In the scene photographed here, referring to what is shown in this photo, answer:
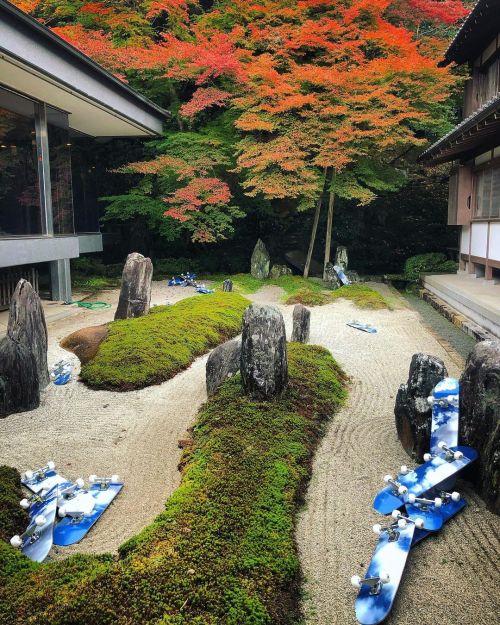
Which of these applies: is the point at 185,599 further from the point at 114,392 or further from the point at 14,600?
the point at 114,392

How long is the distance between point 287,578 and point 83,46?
17.7 metres

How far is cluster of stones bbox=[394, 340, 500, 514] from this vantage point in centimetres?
415

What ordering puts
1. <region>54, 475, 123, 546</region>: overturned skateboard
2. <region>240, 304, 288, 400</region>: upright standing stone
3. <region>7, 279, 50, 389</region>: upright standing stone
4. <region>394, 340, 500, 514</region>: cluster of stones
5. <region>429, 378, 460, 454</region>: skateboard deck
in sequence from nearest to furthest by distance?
1. <region>54, 475, 123, 546</region>: overturned skateboard
2. <region>394, 340, 500, 514</region>: cluster of stones
3. <region>429, 378, 460, 454</region>: skateboard deck
4. <region>240, 304, 288, 400</region>: upright standing stone
5. <region>7, 279, 50, 389</region>: upright standing stone

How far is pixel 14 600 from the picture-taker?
9.40ft

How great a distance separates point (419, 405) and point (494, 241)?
944cm

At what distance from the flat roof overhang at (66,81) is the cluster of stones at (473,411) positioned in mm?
9070

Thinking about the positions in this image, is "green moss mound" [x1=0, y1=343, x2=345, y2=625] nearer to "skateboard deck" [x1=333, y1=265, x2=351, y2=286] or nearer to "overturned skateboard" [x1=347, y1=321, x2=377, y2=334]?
"overturned skateboard" [x1=347, y1=321, x2=377, y2=334]

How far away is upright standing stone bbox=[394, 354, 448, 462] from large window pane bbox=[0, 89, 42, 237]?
9312mm

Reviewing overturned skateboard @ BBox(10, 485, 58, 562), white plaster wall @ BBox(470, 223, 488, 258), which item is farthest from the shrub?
overturned skateboard @ BBox(10, 485, 58, 562)

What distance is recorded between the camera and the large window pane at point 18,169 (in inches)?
433

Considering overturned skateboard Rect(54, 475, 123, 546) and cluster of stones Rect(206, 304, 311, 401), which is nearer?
overturned skateboard Rect(54, 475, 123, 546)

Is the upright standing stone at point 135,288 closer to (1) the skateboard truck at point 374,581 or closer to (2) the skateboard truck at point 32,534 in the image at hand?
(2) the skateboard truck at point 32,534

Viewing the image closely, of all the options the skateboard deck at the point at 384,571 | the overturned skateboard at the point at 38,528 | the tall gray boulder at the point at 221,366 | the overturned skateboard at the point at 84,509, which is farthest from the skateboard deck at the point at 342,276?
the overturned skateboard at the point at 38,528

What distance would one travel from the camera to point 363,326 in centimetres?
1112
